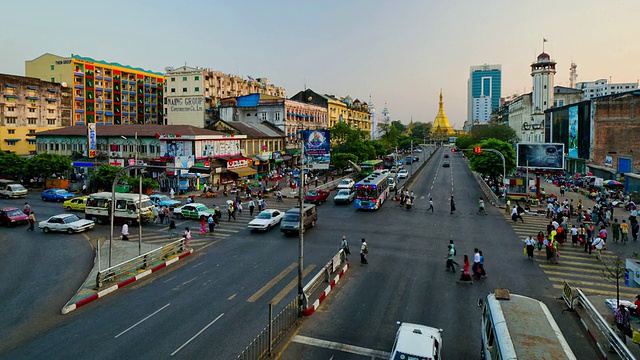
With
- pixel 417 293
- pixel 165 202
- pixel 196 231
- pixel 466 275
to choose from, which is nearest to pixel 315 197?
pixel 165 202

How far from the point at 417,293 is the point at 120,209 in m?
23.2

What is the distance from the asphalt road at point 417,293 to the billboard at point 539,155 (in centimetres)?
1488

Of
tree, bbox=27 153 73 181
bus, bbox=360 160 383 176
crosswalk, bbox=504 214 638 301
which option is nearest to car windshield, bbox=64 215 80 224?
tree, bbox=27 153 73 181

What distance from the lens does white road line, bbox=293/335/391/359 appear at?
41.4ft

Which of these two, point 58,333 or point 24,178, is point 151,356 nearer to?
point 58,333

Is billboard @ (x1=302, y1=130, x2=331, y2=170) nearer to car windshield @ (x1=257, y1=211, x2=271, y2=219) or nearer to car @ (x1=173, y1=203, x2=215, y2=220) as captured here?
car @ (x1=173, y1=203, x2=215, y2=220)

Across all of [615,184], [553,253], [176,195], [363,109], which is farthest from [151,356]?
[363,109]

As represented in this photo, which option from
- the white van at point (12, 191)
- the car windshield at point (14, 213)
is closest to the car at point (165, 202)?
the car windshield at point (14, 213)

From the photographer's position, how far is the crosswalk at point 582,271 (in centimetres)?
1816

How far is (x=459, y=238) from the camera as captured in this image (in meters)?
27.3

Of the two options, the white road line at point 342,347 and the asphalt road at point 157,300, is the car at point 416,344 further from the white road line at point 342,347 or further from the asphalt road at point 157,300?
the asphalt road at point 157,300

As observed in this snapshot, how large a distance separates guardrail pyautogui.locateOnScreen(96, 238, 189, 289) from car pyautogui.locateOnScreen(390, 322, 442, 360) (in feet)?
42.4

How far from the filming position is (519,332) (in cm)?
1029

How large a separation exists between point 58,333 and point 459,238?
21.7 m
